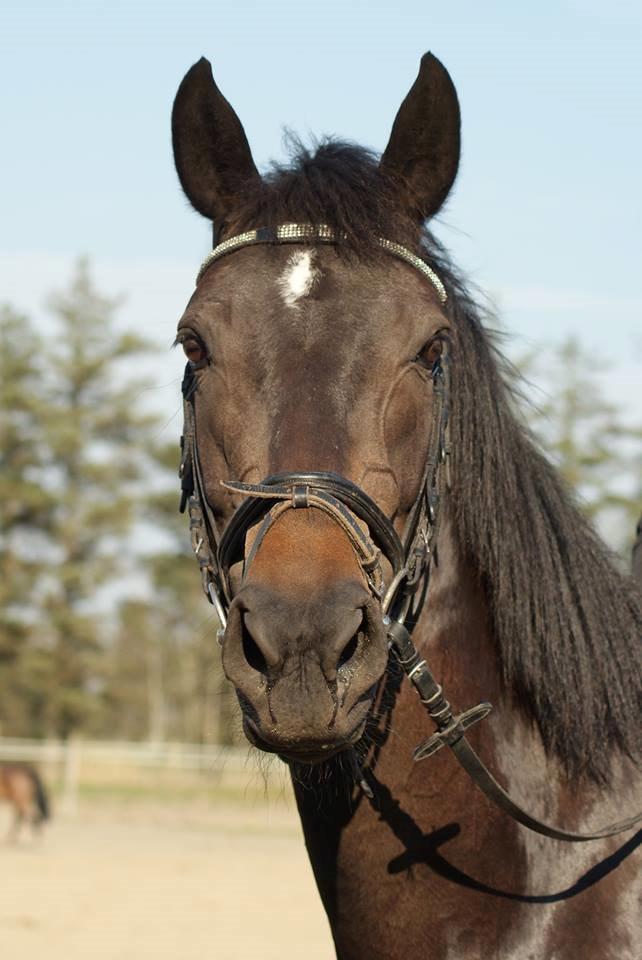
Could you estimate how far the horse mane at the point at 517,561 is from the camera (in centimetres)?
320

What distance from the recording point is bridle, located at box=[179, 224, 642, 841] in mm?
2764

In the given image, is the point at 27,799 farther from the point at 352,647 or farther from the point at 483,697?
the point at 352,647

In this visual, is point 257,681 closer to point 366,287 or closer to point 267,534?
point 267,534

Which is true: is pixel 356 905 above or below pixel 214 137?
below

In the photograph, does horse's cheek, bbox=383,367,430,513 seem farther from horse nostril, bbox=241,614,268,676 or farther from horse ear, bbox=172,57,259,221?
horse ear, bbox=172,57,259,221

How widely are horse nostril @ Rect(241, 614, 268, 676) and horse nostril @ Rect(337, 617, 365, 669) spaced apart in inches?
6.6

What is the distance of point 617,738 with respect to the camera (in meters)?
3.27

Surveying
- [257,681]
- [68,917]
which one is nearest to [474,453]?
[257,681]

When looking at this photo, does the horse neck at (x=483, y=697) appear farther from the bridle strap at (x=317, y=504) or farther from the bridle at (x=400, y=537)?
the bridle strap at (x=317, y=504)

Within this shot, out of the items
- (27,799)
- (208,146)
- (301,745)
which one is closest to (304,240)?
(208,146)

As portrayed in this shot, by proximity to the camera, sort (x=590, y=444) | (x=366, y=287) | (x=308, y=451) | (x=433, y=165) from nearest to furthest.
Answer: (x=308, y=451) < (x=366, y=287) < (x=433, y=165) < (x=590, y=444)

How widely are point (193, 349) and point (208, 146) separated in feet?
2.07

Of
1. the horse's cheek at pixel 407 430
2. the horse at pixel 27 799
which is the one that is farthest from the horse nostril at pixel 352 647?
the horse at pixel 27 799

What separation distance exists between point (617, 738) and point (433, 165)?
1.65m
